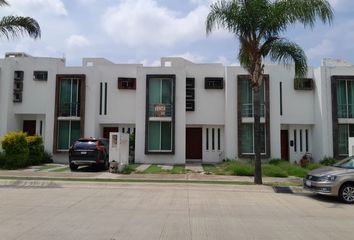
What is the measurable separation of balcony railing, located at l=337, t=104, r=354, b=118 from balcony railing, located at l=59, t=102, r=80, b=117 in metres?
17.0

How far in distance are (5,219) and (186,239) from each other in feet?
13.5

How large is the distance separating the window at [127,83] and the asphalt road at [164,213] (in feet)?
40.7

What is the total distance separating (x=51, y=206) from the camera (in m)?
10.4

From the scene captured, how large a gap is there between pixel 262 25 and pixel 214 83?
10309 mm

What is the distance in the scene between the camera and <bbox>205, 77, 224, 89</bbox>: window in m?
26.3

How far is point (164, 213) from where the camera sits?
31.6ft

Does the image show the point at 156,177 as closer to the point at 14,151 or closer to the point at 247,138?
the point at 14,151

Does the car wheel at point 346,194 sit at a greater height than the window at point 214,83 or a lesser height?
lesser

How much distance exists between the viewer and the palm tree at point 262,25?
15.6 meters

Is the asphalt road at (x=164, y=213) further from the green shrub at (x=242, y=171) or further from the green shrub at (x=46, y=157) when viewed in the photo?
the green shrub at (x=46, y=157)

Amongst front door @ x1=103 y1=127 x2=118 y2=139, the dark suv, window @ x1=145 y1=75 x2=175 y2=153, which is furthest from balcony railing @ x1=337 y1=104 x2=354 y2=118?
the dark suv

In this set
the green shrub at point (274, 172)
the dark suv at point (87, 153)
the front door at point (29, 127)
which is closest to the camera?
the green shrub at point (274, 172)

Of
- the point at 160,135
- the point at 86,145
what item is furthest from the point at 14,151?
the point at 160,135

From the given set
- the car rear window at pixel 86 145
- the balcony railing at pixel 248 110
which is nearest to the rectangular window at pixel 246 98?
the balcony railing at pixel 248 110
